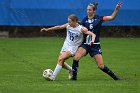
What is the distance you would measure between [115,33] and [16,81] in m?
17.2

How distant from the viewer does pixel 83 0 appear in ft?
90.7

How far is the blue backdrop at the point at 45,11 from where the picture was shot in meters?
27.2

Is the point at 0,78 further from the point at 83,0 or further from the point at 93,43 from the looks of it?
the point at 83,0

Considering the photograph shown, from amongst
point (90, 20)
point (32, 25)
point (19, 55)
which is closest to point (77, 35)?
point (90, 20)

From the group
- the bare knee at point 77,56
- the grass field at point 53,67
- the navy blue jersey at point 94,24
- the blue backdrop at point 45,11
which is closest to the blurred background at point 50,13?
the blue backdrop at point 45,11

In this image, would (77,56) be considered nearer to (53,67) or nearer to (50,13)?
(53,67)

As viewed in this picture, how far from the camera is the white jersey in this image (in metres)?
12.5

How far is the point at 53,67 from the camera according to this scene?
15.5 meters

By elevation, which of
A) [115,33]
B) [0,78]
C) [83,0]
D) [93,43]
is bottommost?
[115,33]

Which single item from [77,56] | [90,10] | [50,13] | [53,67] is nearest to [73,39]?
[77,56]

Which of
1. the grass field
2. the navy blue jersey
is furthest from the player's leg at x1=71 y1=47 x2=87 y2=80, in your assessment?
the navy blue jersey

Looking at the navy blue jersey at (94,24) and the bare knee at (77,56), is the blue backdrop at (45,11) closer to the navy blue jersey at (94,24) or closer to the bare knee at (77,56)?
the navy blue jersey at (94,24)

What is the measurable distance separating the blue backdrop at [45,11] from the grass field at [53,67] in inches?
71.6

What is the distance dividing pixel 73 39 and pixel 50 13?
48.9 feet
